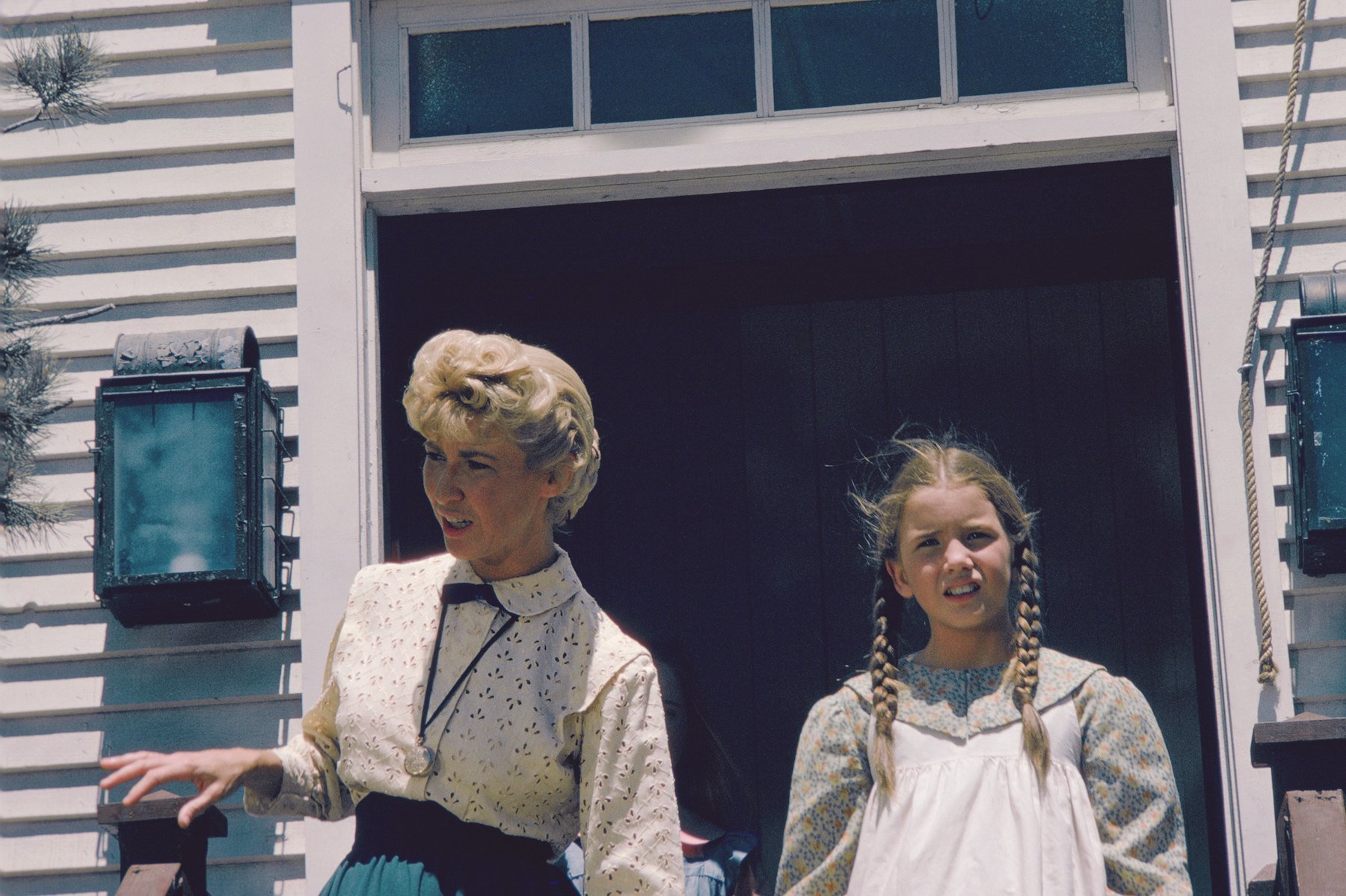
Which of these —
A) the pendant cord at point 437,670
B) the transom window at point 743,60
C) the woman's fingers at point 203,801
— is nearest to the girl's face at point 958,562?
the pendant cord at point 437,670

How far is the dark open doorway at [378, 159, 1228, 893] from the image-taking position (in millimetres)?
5441

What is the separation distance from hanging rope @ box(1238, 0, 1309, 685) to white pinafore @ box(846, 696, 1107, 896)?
101 centimetres

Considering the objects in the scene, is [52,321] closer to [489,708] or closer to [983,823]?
[489,708]

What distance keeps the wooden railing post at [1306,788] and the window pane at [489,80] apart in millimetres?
2182

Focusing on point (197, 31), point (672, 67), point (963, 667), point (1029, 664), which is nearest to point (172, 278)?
point (197, 31)

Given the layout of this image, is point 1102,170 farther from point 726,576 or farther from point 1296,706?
point 726,576

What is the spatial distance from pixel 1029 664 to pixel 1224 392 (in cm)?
118

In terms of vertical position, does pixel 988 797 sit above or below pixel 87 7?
below

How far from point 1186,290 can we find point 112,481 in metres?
2.40

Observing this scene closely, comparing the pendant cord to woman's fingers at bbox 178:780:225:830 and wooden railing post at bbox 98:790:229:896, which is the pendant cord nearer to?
woman's fingers at bbox 178:780:225:830

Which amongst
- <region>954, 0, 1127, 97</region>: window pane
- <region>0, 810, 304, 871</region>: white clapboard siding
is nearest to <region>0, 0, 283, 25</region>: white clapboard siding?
<region>954, 0, 1127, 97</region>: window pane

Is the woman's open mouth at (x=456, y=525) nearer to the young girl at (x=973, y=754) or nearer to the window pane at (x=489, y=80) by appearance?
the young girl at (x=973, y=754)

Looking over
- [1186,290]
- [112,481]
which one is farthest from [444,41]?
[1186,290]

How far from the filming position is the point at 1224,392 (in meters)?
3.52
